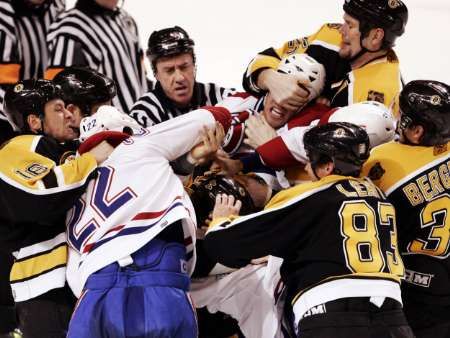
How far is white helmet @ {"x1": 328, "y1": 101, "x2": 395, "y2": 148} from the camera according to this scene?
342 centimetres

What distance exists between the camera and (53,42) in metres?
5.20

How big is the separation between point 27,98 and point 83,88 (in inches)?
7.8

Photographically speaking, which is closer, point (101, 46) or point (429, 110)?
point (429, 110)

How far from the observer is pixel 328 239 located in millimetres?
3047

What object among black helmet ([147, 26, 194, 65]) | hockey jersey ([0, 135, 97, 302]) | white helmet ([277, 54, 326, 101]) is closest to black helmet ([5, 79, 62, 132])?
hockey jersey ([0, 135, 97, 302])

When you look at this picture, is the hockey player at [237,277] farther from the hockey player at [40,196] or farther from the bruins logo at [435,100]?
the bruins logo at [435,100]

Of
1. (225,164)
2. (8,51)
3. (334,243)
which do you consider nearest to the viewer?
(334,243)

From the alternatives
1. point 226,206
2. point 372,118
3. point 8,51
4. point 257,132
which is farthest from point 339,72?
point 8,51

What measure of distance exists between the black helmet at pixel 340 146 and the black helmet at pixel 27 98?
3.12ft

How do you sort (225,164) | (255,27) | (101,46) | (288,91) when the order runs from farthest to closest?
(255,27), (101,46), (288,91), (225,164)

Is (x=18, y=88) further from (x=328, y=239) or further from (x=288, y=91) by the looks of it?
(x=328, y=239)

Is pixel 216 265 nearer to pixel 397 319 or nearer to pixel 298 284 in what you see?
pixel 298 284

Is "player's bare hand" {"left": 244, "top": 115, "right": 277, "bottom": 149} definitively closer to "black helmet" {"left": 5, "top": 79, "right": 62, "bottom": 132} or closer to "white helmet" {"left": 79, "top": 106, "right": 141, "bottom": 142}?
"white helmet" {"left": 79, "top": 106, "right": 141, "bottom": 142}

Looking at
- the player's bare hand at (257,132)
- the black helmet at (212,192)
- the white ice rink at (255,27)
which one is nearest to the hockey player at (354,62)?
the player's bare hand at (257,132)
